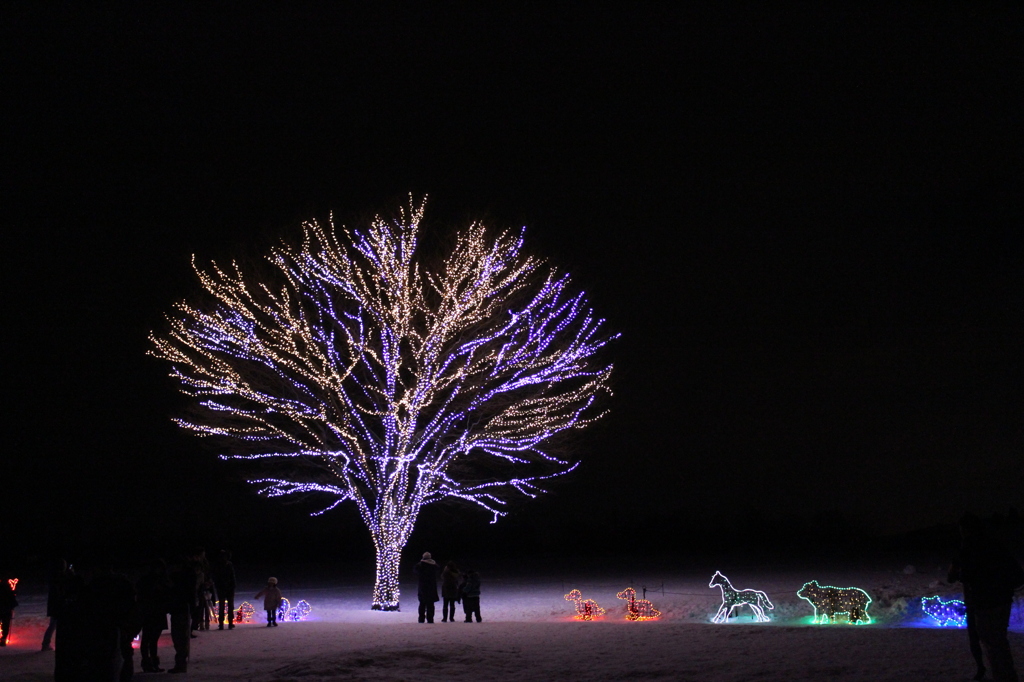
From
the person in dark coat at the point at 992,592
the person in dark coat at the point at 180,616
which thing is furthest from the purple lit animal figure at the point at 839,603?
the person in dark coat at the point at 180,616

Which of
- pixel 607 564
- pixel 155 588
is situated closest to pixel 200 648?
pixel 155 588

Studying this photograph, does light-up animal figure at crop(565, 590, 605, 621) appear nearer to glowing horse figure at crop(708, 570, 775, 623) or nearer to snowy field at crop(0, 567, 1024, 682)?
snowy field at crop(0, 567, 1024, 682)

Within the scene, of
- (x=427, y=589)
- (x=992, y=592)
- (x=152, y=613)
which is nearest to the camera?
(x=992, y=592)

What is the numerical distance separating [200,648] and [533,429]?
9.53 m

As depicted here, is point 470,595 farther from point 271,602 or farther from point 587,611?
point 271,602

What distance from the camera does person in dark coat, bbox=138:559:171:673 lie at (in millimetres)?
10938

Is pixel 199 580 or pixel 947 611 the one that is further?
pixel 199 580

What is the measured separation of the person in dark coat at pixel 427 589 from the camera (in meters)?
17.3

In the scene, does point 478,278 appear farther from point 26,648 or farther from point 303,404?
point 26,648

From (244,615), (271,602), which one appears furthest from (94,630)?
(244,615)

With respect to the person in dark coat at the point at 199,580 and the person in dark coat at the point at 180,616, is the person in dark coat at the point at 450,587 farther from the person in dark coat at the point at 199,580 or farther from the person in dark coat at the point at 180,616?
the person in dark coat at the point at 180,616

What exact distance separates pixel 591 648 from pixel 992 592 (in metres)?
5.58

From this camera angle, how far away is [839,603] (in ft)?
51.2

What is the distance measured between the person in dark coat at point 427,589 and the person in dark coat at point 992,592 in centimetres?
1101
